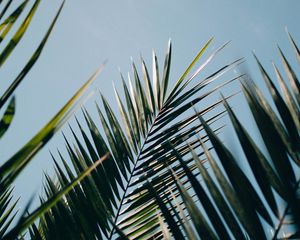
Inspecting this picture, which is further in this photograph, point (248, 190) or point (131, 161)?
point (131, 161)

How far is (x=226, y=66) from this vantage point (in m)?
1.68

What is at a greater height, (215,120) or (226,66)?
(226,66)


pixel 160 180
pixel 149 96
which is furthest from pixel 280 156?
pixel 149 96

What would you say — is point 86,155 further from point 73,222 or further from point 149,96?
point 149,96

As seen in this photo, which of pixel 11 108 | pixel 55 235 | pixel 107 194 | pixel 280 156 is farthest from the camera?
pixel 107 194

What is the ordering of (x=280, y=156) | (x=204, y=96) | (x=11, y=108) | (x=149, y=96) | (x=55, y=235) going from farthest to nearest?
(x=149, y=96) → (x=204, y=96) → (x=55, y=235) → (x=280, y=156) → (x=11, y=108)

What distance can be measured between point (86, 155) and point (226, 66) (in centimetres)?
79

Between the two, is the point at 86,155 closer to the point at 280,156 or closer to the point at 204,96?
the point at 204,96

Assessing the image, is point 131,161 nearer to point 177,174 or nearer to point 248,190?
point 177,174

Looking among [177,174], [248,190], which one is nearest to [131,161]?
[177,174]

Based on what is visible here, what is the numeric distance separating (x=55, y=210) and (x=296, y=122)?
2.82 ft

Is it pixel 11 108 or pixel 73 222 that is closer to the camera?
pixel 11 108

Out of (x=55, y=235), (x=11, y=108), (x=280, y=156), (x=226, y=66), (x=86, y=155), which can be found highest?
(x=226, y=66)

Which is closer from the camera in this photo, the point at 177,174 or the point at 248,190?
the point at 248,190
